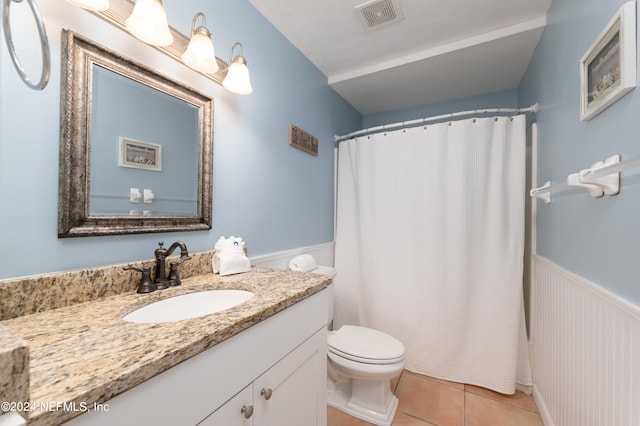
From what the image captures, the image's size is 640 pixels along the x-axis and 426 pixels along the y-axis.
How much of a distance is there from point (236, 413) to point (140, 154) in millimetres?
932

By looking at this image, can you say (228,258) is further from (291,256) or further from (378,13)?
(378,13)

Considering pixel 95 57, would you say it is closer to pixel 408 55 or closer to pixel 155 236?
pixel 155 236

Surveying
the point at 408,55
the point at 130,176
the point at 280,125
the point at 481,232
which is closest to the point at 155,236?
the point at 130,176

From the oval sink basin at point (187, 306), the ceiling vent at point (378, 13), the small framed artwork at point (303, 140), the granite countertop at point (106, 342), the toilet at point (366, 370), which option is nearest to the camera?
the granite countertop at point (106, 342)

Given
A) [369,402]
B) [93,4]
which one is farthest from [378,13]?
[369,402]

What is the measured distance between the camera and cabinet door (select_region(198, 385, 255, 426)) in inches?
23.6

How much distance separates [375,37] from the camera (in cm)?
170

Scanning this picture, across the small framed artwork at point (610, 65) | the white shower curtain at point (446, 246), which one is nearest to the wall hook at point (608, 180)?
the small framed artwork at point (610, 65)

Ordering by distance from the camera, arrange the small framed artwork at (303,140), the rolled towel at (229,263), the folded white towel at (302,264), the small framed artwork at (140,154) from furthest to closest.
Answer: the small framed artwork at (303,140) → the folded white towel at (302,264) → the rolled towel at (229,263) → the small framed artwork at (140,154)

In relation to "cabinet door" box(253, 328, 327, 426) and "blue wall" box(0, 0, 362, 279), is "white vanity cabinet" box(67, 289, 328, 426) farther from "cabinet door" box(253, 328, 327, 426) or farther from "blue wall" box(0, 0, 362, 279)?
"blue wall" box(0, 0, 362, 279)

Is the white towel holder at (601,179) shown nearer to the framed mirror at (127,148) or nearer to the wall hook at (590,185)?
the wall hook at (590,185)

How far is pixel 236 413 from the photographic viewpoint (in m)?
0.65

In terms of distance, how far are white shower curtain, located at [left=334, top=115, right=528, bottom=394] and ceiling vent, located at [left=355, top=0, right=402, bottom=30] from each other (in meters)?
0.72

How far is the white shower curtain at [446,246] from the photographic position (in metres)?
1.64
